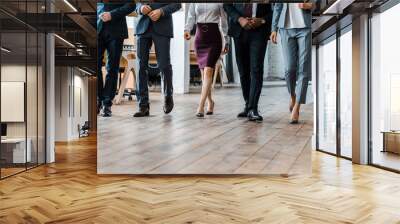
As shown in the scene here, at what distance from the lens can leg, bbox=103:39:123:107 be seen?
6133 mm

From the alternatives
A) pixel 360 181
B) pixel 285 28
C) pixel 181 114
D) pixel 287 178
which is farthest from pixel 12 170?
pixel 360 181

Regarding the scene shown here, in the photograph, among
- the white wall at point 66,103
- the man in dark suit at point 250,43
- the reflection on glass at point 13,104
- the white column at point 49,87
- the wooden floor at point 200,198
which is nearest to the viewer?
the wooden floor at point 200,198

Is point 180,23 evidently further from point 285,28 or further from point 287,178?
point 287,178

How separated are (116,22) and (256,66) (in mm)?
2118

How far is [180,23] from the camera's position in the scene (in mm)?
6145

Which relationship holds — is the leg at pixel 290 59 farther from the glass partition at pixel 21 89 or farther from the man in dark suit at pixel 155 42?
the glass partition at pixel 21 89

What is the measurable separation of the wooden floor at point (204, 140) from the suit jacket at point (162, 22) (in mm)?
935

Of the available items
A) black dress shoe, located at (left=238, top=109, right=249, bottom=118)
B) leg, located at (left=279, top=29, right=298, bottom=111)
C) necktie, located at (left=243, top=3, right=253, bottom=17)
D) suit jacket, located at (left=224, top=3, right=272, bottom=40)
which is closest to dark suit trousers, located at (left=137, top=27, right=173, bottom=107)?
suit jacket, located at (left=224, top=3, right=272, bottom=40)

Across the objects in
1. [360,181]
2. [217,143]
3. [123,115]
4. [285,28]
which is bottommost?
[360,181]

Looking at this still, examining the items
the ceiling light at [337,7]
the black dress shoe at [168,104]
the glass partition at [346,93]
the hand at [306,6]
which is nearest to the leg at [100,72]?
the black dress shoe at [168,104]

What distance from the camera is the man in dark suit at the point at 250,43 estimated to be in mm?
6156

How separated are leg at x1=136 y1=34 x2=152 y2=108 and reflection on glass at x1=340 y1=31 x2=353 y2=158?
172 inches

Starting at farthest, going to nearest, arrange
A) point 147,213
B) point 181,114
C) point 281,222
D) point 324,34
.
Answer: point 324,34 → point 181,114 → point 147,213 → point 281,222

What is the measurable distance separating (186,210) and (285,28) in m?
3.22
